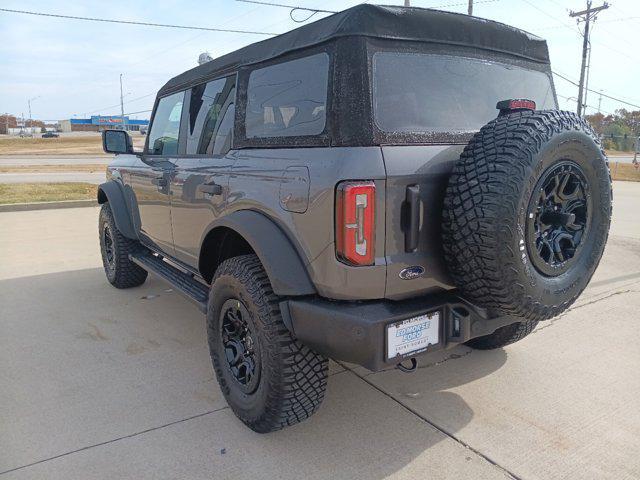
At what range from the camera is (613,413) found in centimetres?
268

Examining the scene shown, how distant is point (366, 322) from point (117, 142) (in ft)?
11.7

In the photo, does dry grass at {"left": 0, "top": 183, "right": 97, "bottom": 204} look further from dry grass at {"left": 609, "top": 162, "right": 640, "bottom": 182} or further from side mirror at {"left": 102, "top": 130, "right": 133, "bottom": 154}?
dry grass at {"left": 609, "top": 162, "right": 640, "bottom": 182}

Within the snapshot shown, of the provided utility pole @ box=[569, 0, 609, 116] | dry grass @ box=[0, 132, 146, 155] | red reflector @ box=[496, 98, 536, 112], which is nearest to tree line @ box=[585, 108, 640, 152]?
utility pole @ box=[569, 0, 609, 116]

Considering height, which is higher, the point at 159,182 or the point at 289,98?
the point at 289,98

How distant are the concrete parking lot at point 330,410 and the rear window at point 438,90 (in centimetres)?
152

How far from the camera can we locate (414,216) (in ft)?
6.83

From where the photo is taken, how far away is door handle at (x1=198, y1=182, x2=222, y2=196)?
2.83 meters

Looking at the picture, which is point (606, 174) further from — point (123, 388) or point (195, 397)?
point (123, 388)

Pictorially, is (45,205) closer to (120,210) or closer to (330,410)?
(120,210)

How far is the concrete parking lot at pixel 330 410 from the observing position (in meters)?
2.29

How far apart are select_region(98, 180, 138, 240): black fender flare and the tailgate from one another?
3169mm

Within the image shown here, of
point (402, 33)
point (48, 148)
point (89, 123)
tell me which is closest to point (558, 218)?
point (402, 33)

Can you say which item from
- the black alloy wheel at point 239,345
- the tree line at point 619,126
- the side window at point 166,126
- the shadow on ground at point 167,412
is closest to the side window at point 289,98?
the black alloy wheel at point 239,345

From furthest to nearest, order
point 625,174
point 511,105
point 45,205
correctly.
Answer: point 625,174 → point 45,205 → point 511,105
